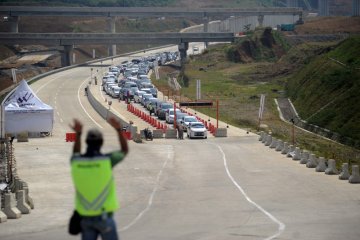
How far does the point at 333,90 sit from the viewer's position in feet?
231

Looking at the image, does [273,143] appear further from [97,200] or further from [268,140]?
[97,200]

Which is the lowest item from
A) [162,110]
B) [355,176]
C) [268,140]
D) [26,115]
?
[355,176]

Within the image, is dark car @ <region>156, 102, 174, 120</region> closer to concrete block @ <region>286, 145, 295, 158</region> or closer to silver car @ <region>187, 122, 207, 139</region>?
silver car @ <region>187, 122, 207, 139</region>

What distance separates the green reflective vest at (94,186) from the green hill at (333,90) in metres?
44.8

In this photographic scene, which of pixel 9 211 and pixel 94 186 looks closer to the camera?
pixel 94 186

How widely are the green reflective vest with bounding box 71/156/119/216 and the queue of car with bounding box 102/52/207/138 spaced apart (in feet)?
147

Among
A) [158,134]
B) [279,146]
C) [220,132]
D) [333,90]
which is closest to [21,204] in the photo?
[279,146]

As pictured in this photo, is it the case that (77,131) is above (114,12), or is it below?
below

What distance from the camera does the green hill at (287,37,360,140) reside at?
6022 cm

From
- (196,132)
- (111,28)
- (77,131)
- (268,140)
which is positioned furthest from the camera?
(111,28)

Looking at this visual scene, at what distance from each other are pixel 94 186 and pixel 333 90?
199 ft

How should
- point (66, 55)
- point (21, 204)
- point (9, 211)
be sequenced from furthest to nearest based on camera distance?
point (66, 55), point (21, 204), point (9, 211)

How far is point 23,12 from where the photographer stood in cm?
17212

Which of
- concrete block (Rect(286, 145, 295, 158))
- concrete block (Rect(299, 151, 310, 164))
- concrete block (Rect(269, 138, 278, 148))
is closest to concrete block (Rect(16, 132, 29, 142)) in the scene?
concrete block (Rect(269, 138, 278, 148))
